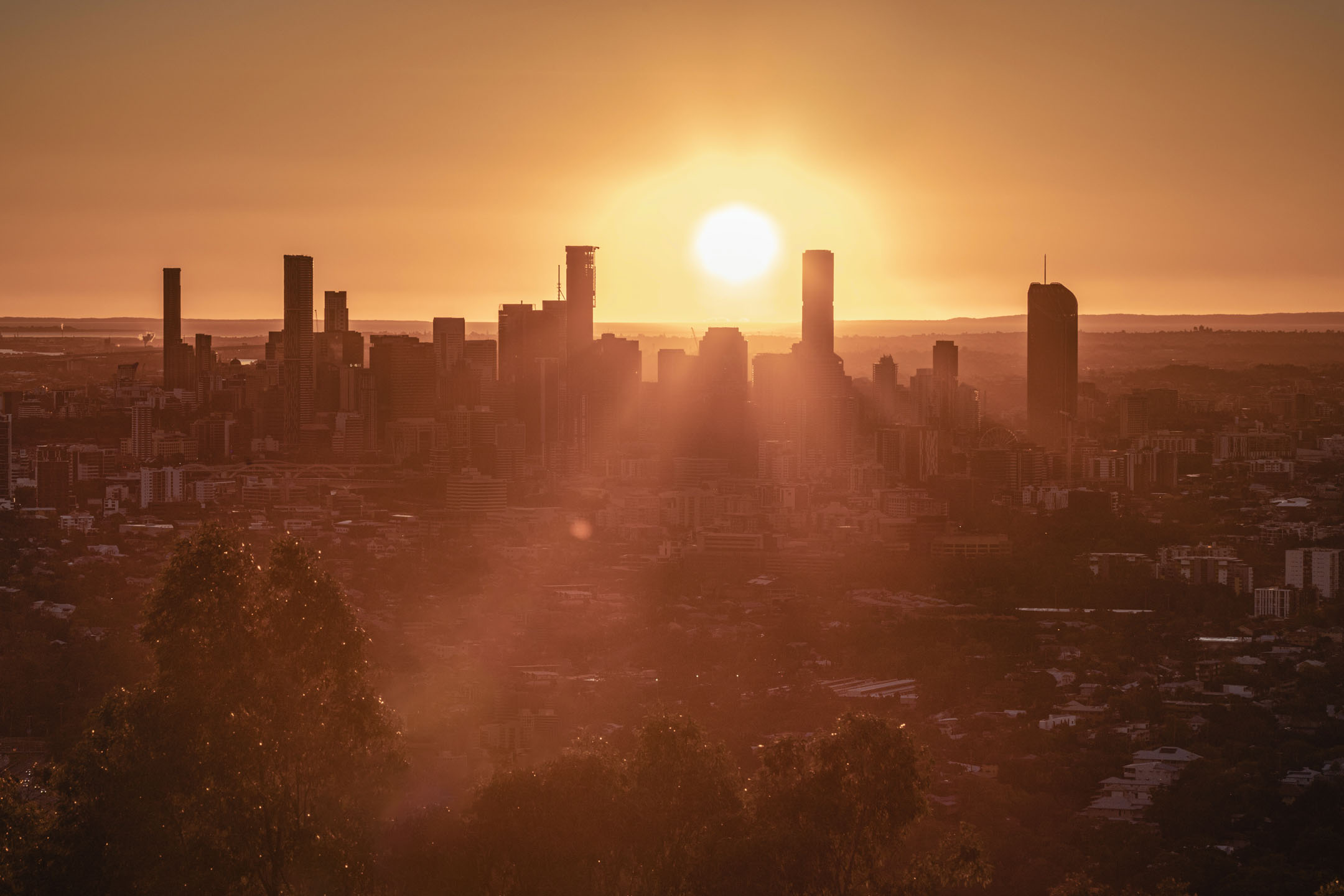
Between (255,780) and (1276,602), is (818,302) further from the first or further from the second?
(255,780)

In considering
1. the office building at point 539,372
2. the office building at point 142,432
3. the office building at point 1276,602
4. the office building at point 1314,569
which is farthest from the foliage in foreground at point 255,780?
the office building at point 539,372

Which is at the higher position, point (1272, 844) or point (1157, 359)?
point (1157, 359)

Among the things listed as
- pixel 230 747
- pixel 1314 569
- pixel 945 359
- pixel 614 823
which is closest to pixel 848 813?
pixel 614 823

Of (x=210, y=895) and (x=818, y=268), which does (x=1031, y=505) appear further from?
(x=210, y=895)

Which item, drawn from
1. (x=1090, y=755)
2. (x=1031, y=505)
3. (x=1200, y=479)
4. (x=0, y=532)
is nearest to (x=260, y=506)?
(x=0, y=532)

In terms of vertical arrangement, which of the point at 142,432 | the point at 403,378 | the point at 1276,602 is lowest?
the point at 1276,602
